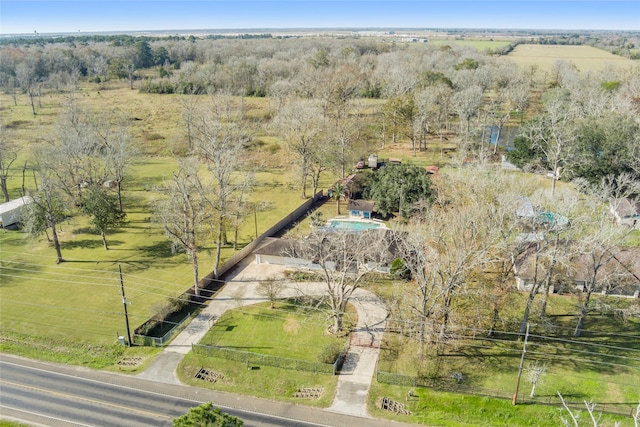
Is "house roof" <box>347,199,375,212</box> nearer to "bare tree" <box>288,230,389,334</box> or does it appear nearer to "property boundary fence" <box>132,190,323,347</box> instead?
"property boundary fence" <box>132,190,323,347</box>

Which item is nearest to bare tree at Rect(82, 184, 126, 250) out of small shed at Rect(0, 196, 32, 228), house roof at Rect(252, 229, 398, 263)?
small shed at Rect(0, 196, 32, 228)

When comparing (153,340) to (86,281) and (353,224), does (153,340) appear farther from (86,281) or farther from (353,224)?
(353,224)

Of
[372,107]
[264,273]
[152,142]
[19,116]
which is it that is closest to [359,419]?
[264,273]

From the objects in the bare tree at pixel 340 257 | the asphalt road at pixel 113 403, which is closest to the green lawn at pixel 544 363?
the bare tree at pixel 340 257

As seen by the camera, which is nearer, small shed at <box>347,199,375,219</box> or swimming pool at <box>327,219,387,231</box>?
swimming pool at <box>327,219,387,231</box>

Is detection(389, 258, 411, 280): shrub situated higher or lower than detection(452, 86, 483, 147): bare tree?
lower

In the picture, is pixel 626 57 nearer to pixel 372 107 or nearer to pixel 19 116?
pixel 372 107
